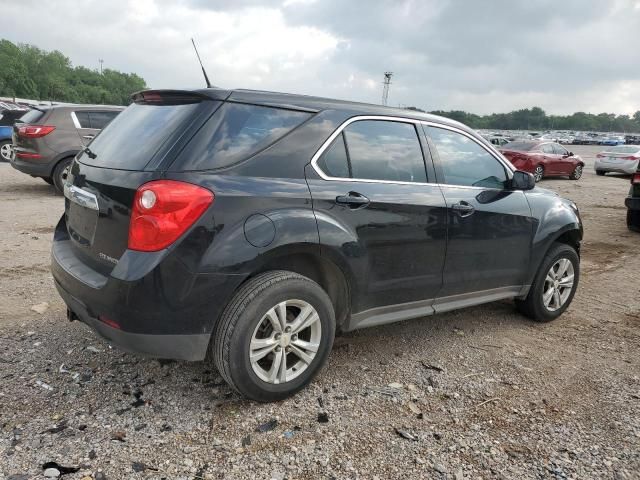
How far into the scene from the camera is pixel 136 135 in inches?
113

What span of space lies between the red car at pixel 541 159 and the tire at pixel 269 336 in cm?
1628

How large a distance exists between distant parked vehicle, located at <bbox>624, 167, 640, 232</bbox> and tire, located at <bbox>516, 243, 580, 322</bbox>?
4.63m

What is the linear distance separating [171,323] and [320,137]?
1.33m

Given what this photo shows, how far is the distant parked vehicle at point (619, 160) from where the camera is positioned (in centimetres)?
2117

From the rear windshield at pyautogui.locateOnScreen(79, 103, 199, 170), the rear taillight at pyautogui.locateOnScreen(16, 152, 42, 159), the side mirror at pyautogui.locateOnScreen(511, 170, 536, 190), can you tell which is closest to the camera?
the rear windshield at pyautogui.locateOnScreen(79, 103, 199, 170)

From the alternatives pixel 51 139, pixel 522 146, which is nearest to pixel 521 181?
pixel 51 139

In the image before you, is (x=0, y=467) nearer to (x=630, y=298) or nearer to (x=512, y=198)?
(x=512, y=198)

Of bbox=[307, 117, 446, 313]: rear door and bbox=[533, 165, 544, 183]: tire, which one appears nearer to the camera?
bbox=[307, 117, 446, 313]: rear door

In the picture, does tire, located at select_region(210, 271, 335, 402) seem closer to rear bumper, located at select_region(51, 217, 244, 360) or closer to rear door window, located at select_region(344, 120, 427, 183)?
rear bumper, located at select_region(51, 217, 244, 360)

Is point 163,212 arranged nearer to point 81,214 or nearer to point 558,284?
point 81,214

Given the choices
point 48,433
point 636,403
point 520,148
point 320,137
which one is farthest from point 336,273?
point 520,148

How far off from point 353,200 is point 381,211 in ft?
0.71

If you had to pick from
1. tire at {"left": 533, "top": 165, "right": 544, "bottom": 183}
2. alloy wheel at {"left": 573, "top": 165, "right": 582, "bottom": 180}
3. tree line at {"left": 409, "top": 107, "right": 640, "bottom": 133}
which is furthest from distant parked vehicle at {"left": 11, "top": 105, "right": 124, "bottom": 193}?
tree line at {"left": 409, "top": 107, "right": 640, "bottom": 133}

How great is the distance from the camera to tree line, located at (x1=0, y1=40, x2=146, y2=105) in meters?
96.2
